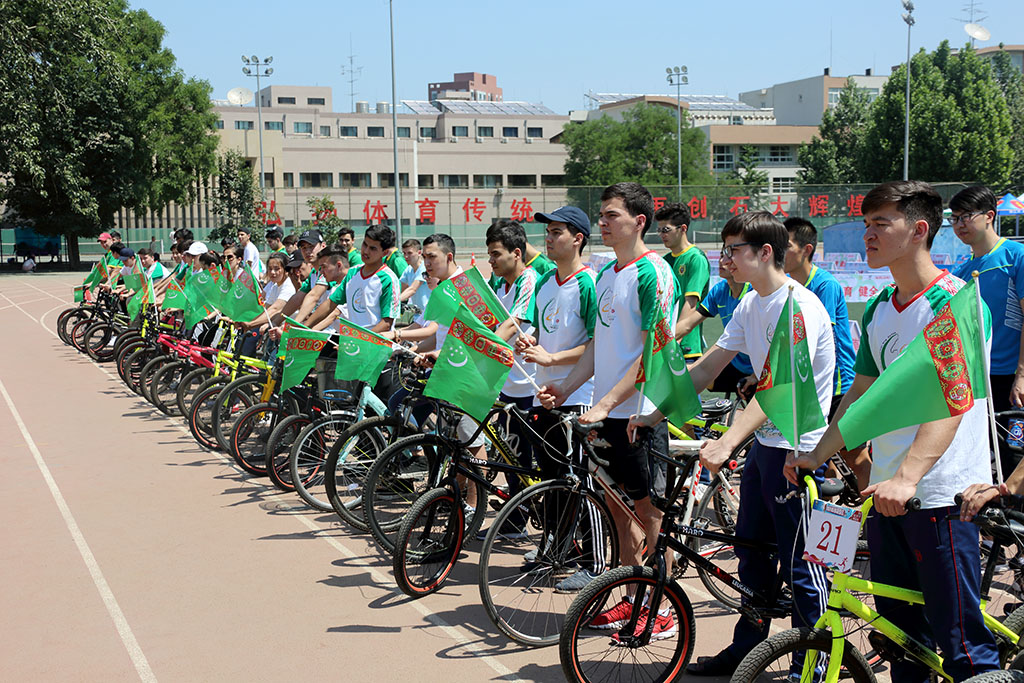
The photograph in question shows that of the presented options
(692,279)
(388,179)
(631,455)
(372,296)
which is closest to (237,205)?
(388,179)

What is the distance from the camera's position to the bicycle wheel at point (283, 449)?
7.66m

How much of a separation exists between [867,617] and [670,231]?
507 cm

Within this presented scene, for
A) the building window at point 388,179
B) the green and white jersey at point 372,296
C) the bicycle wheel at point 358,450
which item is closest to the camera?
the bicycle wheel at point 358,450

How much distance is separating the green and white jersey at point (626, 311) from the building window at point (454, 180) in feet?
259

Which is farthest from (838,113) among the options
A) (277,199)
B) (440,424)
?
(440,424)

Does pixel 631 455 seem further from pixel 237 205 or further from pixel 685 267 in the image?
pixel 237 205

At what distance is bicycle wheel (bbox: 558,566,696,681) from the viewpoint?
3949mm

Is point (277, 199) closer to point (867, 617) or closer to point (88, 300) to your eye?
point (88, 300)

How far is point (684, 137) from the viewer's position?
79.4 m

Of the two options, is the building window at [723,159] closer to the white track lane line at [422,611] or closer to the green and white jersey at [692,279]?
the green and white jersey at [692,279]

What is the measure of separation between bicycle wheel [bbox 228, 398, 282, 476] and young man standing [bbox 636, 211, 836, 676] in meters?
4.76

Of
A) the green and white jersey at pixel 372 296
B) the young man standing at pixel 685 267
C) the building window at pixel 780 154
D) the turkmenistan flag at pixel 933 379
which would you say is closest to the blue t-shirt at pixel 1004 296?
the young man standing at pixel 685 267

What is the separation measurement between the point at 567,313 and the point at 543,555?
1346mm

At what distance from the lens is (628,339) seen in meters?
4.88
